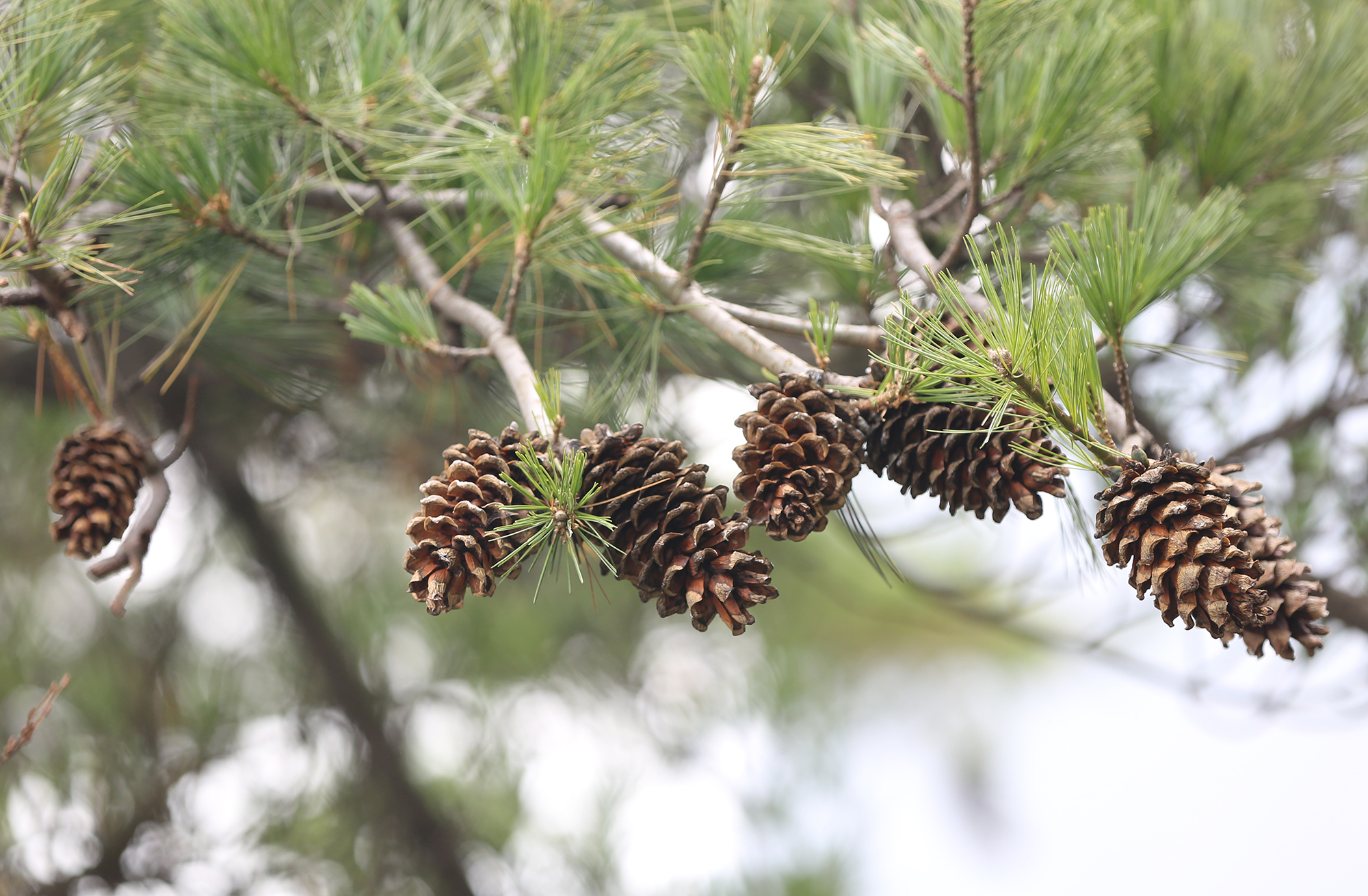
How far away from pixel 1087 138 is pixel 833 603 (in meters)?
2.00

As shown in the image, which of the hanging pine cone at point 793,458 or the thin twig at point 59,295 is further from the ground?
the hanging pine cone at point 793,458

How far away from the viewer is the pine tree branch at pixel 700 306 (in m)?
0.38

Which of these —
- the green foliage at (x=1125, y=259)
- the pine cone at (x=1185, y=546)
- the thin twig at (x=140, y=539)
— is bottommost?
the thin twig at (x=140, y=539)

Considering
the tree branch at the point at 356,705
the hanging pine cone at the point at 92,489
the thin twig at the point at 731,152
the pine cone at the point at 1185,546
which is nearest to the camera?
the pine cone at the point at 1185,546

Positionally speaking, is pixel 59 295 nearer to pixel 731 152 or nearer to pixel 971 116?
pixel 731 152

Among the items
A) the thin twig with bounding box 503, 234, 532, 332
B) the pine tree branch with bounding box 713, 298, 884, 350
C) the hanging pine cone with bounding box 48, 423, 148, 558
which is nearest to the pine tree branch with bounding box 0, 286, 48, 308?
the hanging pine cone with bounding box 48, 423, 148, 558

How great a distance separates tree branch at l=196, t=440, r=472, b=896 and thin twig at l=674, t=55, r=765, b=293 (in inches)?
39.6

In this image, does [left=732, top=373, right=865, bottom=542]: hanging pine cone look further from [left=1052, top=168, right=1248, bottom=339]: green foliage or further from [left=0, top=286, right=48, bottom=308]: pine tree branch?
[left=0, top=286, right=48, bottom=308]: pine tree branch

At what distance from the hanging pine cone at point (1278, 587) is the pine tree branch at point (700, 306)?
0.58 ft

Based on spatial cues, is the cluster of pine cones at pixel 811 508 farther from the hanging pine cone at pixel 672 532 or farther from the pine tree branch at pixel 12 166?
the pine tree branch at pixel 12 166

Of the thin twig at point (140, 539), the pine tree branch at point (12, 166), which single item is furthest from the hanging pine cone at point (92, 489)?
the pine tree branch at point (12, 166)

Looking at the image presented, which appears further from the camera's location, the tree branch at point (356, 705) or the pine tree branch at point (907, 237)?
the tree branch at point (356, 705)

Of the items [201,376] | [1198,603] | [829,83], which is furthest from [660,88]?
[201,376]

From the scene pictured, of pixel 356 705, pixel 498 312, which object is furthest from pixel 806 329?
pixel 356 705
